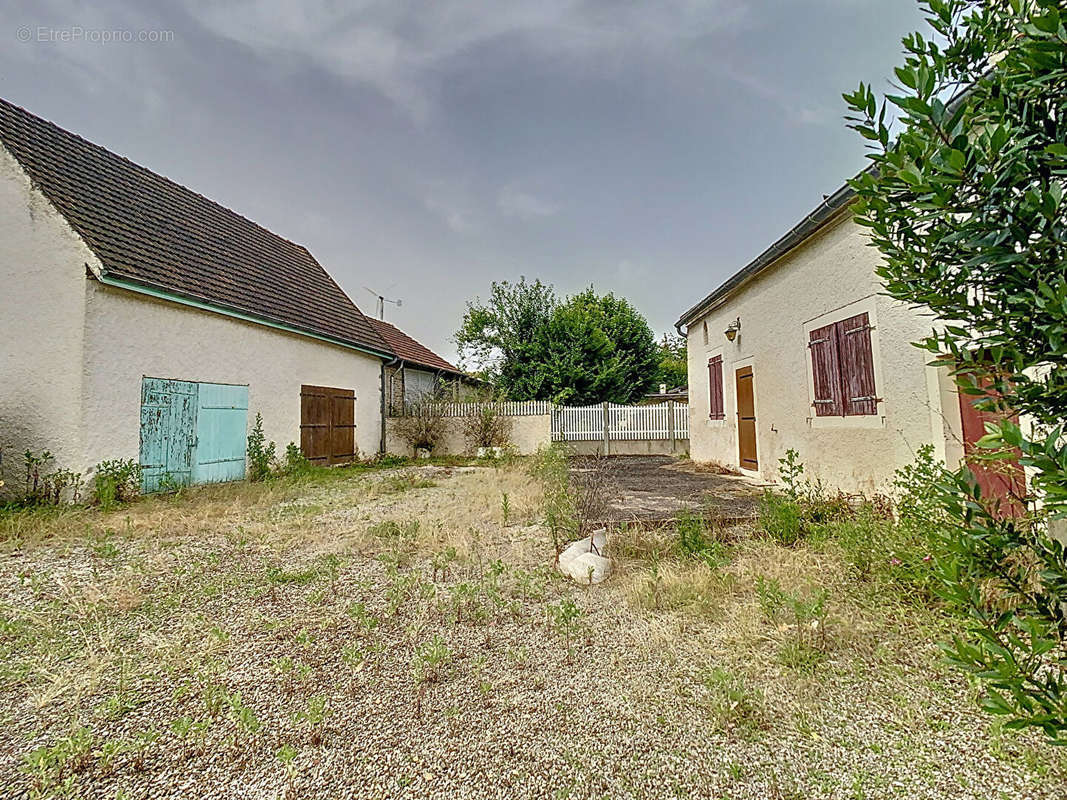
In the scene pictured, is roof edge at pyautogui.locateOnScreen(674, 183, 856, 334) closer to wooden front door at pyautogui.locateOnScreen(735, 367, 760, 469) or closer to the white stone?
wooden front door at pyautogui.locateOnScreen(735, 367, 760, 469)

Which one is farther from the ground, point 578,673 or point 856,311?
point 856,311

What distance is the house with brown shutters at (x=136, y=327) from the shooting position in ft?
21.1

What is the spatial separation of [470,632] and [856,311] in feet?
16.5

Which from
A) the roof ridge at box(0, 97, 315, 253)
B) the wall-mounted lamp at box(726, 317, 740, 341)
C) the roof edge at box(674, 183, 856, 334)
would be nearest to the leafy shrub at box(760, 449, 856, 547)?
the roof edge at box(674, 183, 856, 334)

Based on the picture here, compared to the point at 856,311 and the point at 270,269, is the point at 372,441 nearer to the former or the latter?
the point at 270,269

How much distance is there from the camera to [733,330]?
8.35m

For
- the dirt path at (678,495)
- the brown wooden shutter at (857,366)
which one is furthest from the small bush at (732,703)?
the brown wooden shutter at (857,366)

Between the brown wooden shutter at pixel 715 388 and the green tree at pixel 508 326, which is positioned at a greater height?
the green tree at pixel 508 326

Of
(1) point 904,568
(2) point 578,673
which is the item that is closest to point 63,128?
(2) point 578,673

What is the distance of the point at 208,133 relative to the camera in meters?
9.25

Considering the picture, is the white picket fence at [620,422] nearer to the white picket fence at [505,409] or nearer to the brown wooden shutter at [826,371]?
the white picket fence at [505,409]

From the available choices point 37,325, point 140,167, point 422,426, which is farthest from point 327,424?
point 140,167

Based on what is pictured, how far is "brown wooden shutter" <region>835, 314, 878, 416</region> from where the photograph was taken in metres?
4.97

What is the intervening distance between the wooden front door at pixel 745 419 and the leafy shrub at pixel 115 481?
9168mm
